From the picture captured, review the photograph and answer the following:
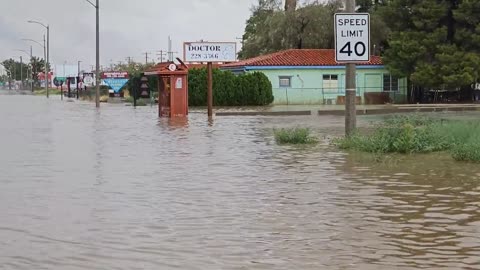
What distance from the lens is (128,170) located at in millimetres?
15008

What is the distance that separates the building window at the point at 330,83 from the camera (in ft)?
208

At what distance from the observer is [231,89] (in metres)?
54.9

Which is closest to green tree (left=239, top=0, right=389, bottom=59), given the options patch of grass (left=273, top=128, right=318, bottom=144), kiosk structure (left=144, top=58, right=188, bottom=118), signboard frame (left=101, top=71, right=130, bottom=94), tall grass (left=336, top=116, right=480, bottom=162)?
signboard frame (left=101, top=71, right=130, bottom=94)

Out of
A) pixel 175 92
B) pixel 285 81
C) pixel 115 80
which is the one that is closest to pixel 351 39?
pixel 175 92

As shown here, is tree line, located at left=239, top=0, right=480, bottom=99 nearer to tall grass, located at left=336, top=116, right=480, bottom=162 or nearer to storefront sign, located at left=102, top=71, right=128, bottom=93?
storefront sign, located at left=102, top=71, right=128, bottom=93

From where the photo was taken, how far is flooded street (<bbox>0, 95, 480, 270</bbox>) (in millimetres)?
7676

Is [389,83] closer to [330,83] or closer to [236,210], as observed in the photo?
[330,83]

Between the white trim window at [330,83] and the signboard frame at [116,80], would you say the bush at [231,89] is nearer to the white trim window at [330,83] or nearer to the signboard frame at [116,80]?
the white trim window at [330,83]

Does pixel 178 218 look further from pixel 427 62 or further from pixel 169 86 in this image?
pixel 427 62

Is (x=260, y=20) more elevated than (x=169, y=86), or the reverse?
(x=260, y=20)

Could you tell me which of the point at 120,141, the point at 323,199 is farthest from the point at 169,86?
the point at 323,199

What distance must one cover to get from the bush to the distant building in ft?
19.7

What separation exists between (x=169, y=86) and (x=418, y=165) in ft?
87.0

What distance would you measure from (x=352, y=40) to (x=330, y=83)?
1746 inches
